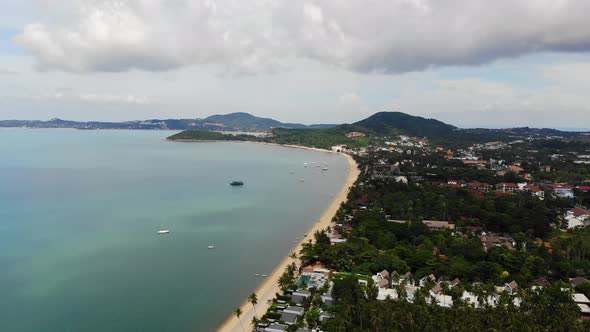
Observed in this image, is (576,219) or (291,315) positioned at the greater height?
(576,219)

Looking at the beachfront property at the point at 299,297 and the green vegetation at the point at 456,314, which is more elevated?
the green vegetation at the point at 456,314

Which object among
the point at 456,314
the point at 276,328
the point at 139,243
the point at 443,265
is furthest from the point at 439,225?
the point at 139,243

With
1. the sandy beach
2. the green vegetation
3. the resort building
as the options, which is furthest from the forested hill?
the green vegetation

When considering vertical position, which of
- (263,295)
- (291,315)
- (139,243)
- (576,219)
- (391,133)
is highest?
(391,133)

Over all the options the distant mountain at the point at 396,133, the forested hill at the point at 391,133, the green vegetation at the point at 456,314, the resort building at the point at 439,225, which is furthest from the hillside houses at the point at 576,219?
the distant mountain at the point at 396,133

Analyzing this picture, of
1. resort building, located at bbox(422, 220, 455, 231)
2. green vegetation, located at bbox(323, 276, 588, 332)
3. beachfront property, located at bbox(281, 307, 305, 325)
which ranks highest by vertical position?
green vegetation, located at bbox(323, 276, 588, 332)

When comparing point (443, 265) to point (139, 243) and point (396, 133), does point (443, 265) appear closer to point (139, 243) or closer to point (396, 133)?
point (139, 243)

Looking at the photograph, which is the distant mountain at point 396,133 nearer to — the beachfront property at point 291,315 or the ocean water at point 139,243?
the ocean water at point 139,243

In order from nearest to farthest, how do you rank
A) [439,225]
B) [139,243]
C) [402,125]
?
1. [139,243]
2. [439,225]
3. [402,125]

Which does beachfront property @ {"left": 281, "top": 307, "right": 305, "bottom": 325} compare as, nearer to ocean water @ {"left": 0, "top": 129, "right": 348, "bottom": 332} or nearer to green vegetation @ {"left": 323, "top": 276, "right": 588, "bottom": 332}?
green vegetation @ {"left": 323, "top": 276, "right": 588, "bottom": 332}
